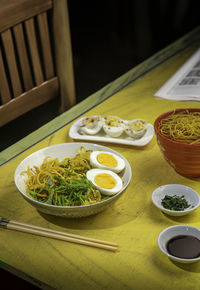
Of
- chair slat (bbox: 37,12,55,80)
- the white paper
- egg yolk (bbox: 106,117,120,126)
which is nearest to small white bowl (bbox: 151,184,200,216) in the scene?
egg yolk (bbox: 106,117,120,126)

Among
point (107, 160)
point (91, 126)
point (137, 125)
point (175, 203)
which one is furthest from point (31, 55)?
point (175, 203)

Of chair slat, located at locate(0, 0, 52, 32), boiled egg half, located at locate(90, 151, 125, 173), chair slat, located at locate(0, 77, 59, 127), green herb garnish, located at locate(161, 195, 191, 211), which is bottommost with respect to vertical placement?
chair slat, located at locate(0, 77, 59, 127)

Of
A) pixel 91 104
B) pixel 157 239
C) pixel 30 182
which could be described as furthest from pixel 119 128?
pixel 157 239

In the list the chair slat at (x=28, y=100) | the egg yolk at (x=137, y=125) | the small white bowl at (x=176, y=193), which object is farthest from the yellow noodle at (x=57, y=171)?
the chair slat at (x=28, y=100)

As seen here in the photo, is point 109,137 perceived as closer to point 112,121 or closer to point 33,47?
point 112,121

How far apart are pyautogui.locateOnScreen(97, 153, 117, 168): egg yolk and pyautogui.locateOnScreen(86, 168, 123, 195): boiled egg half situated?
0.04 m

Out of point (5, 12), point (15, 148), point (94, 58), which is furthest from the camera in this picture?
point (94, 58)

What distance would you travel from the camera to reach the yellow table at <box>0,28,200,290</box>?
0.94 metres

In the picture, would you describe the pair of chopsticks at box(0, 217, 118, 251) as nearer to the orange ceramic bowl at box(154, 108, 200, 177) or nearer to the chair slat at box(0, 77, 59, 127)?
the orange ceramic bowl at box(154, 108, 200, 177)

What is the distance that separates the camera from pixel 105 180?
1171 millimetres

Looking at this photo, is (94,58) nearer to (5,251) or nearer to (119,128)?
(119,128)

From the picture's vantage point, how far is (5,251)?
1.03 metres

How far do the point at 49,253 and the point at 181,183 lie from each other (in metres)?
0.48

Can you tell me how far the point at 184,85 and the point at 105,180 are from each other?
90cm
